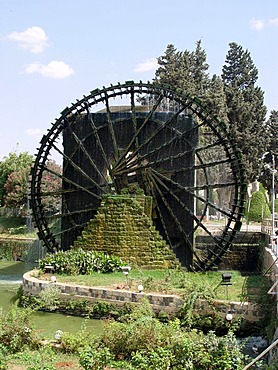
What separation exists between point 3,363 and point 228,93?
85.6 feet

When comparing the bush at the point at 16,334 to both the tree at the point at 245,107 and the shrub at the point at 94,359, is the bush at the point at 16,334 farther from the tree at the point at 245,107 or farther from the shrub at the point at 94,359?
the tree at the point at 245,107

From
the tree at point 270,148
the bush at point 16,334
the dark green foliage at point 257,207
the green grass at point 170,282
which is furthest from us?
the tree at point 270,148

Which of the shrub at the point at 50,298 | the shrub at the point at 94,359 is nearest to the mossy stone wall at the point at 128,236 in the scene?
the shrub at the point at 50,298

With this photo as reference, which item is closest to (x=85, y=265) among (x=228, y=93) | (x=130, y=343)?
(x=130, y=343)

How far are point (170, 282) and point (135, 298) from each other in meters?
1.22

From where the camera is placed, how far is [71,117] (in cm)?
1848

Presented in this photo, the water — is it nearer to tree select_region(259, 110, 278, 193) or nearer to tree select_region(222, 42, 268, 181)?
tree select_region(222, 42, 268, 181)

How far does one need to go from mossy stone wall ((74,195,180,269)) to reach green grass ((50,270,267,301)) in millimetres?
489

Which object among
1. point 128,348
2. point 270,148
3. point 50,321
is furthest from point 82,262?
point 270,148

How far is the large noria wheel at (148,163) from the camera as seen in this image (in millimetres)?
17109

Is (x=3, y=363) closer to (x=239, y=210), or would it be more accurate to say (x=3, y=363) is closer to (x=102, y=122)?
(x=239, y=210)

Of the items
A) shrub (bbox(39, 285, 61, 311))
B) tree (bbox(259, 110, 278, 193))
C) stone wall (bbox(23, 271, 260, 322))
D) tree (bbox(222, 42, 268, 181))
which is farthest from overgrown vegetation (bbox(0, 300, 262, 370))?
tree (bbox(259, 110, 278, 193))

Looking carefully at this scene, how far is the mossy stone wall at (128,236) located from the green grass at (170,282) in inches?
19.2

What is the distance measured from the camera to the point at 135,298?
12.5m
